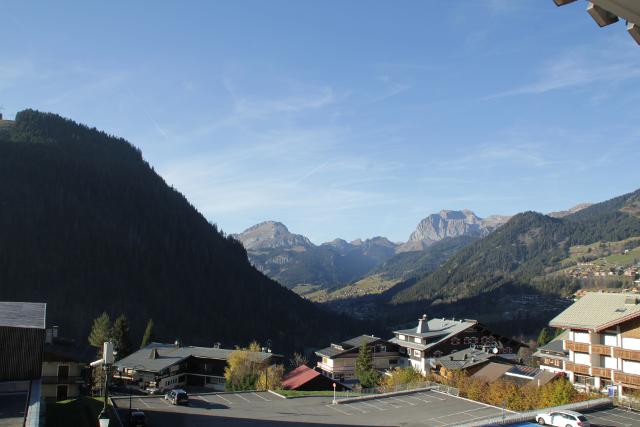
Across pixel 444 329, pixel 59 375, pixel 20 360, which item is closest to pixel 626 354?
pixel 20 360

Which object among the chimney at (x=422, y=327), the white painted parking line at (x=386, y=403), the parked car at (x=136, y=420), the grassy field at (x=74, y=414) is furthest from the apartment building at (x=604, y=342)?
the chimney at (x=422, y=327)

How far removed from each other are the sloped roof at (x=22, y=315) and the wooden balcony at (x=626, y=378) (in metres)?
49.3

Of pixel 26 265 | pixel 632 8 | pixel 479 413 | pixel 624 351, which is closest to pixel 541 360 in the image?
pixel 624 351

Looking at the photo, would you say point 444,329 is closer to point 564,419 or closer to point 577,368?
point 577,368

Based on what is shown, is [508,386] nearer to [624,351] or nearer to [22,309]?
[624,351]

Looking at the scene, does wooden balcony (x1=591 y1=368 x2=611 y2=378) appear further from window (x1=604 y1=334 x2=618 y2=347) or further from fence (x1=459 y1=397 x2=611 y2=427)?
fence (x1=459 y1=397 x2=611 y2=427)

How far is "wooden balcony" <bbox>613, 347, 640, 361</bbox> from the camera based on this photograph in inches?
1960

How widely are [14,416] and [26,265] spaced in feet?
626

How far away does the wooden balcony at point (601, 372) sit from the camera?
52.2 m

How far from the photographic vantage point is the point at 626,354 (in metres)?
50.5

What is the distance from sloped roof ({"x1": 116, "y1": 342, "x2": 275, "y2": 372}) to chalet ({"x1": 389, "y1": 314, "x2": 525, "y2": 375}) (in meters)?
29.2

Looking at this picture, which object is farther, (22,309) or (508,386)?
(508,386)

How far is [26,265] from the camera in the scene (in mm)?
192125

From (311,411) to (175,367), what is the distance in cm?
5027
